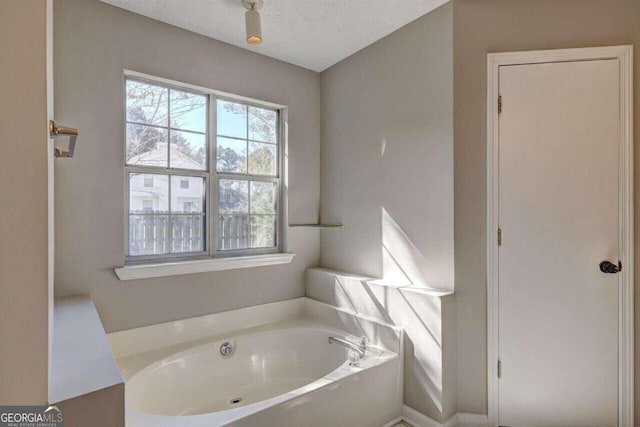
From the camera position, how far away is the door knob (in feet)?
6.15

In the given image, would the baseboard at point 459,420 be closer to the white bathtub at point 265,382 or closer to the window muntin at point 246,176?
the white bathtub at point 265,382

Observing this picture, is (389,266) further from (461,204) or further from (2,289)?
(2,289)

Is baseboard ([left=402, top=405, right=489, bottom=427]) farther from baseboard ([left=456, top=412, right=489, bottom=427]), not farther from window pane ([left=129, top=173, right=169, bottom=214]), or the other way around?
window pane ([left=129, top=173, right=169, bottom=214])

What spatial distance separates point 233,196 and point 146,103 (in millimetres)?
855

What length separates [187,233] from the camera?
95.2 inches

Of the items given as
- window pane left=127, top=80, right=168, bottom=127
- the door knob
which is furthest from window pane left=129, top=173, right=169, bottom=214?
the door knob

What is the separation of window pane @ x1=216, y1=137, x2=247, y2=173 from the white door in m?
1.82

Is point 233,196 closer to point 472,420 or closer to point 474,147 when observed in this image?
point 474,147

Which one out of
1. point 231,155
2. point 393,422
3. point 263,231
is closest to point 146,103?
point 231,155

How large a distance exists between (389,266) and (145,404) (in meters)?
1.72

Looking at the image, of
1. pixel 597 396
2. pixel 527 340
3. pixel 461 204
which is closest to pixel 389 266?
pixel 461 204

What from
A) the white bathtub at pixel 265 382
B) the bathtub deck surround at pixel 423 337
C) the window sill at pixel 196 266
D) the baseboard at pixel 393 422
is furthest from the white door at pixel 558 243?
the window sill at pixel 196 266

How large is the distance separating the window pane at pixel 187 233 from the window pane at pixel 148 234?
5cm

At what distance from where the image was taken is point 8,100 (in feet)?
2.28
